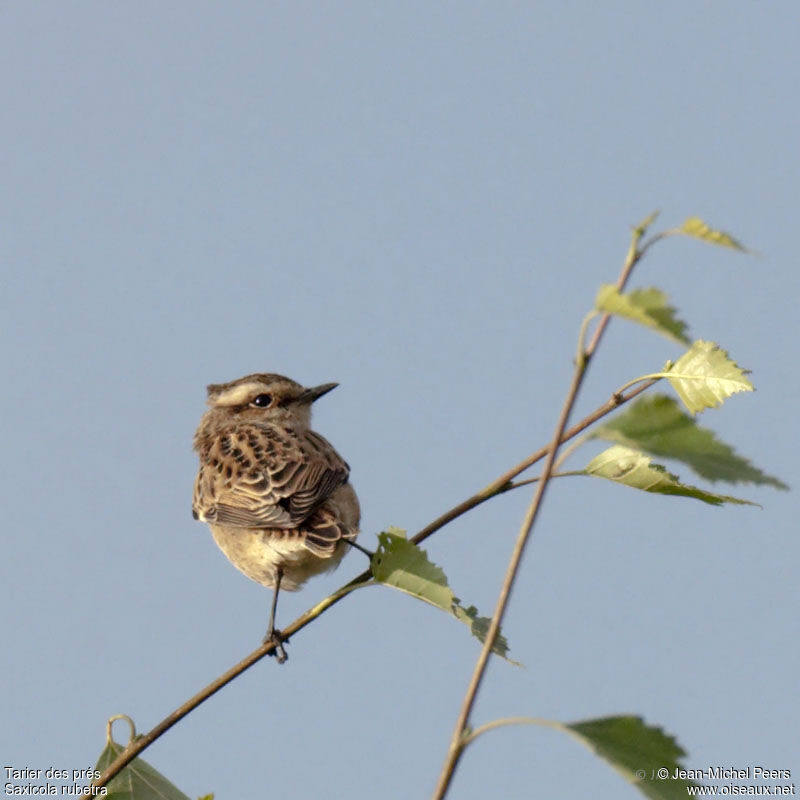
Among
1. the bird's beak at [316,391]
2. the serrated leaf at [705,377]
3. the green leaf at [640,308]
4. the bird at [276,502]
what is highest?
the bird's beak at [316,391]

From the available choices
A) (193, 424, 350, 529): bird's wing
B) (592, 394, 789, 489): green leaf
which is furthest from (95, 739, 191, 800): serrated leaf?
(193, 424, 350, 529): bird's wing

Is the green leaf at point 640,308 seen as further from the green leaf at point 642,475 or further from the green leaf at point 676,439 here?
the green leaf at point 642,475

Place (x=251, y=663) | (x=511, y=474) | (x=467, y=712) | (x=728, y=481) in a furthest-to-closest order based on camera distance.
Result: (x=251, y=663) → (x=511, y=474) → (x=728, y=481) → (x=467, y=712)

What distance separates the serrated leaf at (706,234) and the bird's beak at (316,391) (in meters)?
7.98

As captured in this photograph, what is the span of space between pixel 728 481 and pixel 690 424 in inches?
9.0

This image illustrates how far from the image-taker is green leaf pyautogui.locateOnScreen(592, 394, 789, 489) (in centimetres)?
331

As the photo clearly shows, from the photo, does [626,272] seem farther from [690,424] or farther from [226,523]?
[226,523]

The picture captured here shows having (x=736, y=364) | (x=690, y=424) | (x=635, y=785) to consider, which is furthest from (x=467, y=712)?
(x=736, y=364)

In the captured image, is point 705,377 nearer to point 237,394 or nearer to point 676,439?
point 676,439

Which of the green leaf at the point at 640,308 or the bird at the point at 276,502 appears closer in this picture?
the green leaf at the point at 640,308

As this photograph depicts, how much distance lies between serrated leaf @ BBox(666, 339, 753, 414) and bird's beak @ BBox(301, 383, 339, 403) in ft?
22.0

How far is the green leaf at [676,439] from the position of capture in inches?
130

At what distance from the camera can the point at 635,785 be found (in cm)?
272

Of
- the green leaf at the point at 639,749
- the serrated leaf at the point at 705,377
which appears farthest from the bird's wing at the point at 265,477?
the green leaf at the point at 639,749
